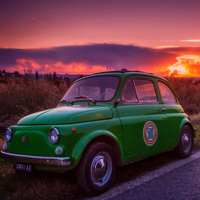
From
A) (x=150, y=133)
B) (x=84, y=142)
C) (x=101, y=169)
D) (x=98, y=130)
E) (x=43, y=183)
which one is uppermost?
(x=98, y=130)

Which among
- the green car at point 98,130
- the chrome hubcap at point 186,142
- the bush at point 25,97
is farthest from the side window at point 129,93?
the bush at point 25,97

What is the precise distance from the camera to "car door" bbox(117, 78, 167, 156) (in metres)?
4.46

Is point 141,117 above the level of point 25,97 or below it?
below

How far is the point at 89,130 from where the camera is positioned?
3.77m

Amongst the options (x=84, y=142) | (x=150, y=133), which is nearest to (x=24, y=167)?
(x=84, y=142)

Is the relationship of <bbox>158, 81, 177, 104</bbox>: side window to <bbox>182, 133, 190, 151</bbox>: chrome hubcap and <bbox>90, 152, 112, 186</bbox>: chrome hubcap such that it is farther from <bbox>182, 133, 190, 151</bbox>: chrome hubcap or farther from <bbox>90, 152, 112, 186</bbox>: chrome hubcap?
<bbox>90, 152, 112, 186</bbox>: chrome hubcap

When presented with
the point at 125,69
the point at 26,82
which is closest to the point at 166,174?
the point at 125,69

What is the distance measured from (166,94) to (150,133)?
1445 mm

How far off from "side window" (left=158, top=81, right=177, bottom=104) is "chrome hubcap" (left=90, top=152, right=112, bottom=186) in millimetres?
2397

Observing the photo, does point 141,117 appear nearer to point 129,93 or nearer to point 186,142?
point 129,93

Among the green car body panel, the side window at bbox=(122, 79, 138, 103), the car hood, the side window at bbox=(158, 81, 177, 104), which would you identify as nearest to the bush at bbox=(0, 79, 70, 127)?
the side window at bbox=(158, 81, 177, 104)

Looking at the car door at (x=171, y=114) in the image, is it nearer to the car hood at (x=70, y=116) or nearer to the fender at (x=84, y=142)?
the car hood at (x=70, y=116)

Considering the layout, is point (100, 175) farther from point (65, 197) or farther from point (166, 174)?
point (166, 174)

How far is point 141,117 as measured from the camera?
4812mm
